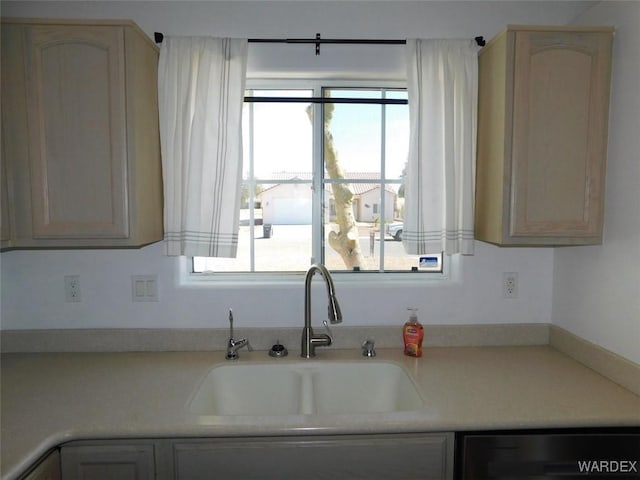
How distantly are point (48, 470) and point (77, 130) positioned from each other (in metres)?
1.07

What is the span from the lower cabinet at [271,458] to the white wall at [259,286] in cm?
66

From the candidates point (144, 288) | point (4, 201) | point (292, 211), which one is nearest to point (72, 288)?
point (144, 288)

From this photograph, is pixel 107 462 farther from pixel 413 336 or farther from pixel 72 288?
pixel 413 336

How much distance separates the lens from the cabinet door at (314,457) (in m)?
1.16

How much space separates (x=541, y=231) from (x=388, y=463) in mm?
968

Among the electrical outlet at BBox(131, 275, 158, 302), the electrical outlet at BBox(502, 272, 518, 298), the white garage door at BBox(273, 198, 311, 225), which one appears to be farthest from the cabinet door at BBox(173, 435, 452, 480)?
the white garage door at BBox(273, 198, 311, 225)

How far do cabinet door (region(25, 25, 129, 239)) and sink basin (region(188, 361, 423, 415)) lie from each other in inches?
28.4

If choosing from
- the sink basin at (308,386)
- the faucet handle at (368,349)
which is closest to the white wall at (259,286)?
the faucet handle at (368,349)

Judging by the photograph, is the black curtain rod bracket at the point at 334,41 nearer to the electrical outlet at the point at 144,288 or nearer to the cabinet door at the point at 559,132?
the cabinet door at the point at 559,132

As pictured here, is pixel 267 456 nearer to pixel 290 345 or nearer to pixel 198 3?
pixel 290 345

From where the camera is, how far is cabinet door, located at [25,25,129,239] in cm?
138

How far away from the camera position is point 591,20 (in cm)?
158

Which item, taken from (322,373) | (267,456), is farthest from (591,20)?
(267,456)

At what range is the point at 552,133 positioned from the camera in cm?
144
